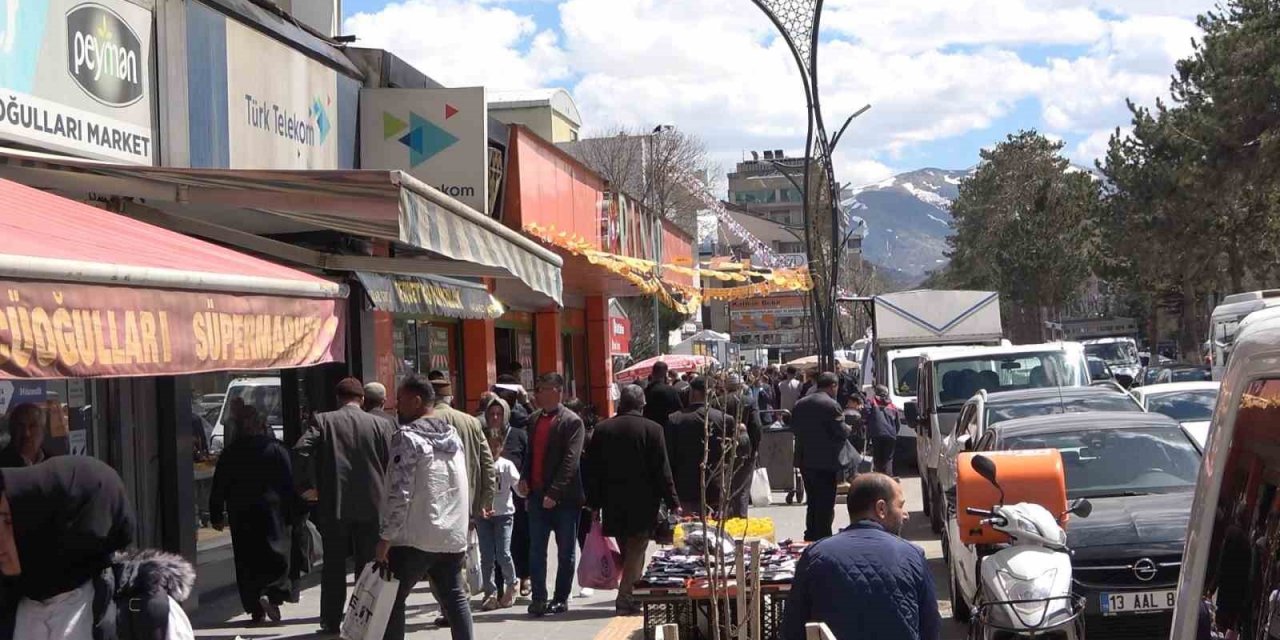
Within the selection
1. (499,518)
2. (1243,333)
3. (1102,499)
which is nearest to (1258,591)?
(1243,333)

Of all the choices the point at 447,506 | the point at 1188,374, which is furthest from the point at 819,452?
the point at 1188,374

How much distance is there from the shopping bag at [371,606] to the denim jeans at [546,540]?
312cm

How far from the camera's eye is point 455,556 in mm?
8398

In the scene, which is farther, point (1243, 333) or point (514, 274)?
point (514, 274)

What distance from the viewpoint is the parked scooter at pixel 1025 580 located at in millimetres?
7199

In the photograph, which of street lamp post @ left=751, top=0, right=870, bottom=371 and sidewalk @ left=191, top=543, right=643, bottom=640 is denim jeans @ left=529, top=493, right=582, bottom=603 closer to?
sidewalk @ left=191, top=543, right=643, bottom=640

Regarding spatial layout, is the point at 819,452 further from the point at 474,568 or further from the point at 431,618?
the point at 431,618

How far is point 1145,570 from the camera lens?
852cm

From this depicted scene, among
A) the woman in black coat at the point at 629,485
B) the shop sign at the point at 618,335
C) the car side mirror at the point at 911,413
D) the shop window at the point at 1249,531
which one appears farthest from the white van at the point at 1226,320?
the shop window at the point at 1249,531

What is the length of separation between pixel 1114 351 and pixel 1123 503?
43.0m

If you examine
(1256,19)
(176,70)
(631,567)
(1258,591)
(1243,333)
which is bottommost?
(631,567)

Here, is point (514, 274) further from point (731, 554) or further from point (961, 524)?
point (961, 524)

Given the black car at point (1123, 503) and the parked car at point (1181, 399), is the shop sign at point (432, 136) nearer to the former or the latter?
the black car at point (1123, 503)

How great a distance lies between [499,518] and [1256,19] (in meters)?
29.8
